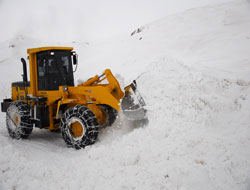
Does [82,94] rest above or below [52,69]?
below

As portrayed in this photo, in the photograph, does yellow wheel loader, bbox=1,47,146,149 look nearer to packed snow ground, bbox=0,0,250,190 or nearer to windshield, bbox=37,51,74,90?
windshield, bbox=37,51,74,90

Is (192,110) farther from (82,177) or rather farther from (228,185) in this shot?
(82,177)

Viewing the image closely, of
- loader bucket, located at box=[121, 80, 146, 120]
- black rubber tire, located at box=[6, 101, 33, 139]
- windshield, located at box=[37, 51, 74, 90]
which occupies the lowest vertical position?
A: black rubber tire, located at box=[6, 101, 33, 139]

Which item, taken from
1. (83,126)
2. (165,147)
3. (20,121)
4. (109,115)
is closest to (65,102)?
(83,126)

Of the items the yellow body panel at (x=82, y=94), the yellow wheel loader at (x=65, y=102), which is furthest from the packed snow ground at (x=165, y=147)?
the yellow body panel at (x=82, y=94)

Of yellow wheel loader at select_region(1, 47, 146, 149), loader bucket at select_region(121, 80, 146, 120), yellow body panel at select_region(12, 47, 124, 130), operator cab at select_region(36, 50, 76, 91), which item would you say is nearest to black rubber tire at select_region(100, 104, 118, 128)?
yellow wheel loader at select_region(1, 47, 146, 149)

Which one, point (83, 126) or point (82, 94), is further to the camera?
point (82, 94)

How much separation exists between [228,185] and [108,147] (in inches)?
94.5

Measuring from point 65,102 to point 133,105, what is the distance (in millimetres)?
1736

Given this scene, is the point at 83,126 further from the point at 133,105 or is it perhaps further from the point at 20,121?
the point at 20,121

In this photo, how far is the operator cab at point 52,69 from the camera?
18.5ft

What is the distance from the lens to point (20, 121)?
567 cm

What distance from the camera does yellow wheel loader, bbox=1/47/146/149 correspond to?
16.2 ft

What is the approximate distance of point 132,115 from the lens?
4.98m
